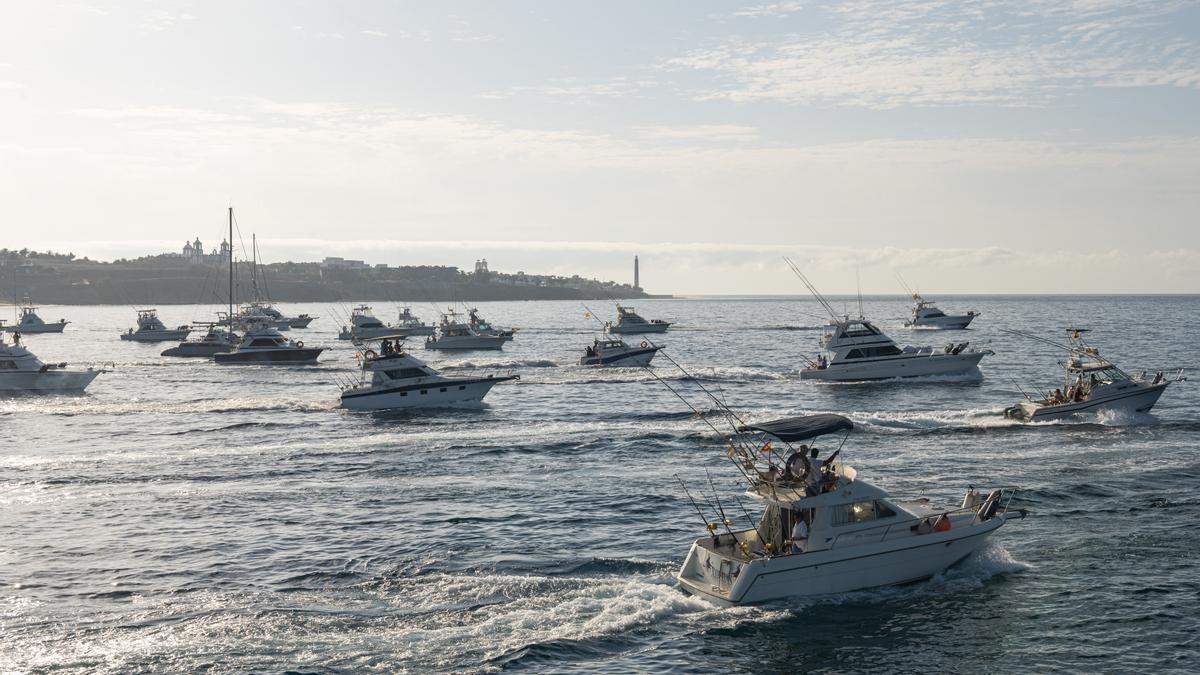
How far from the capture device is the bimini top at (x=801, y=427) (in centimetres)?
2534

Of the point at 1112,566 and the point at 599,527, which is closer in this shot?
the point at 1112,566

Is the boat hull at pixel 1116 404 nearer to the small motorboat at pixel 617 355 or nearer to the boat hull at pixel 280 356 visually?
the small motorboat at pixel 617 355

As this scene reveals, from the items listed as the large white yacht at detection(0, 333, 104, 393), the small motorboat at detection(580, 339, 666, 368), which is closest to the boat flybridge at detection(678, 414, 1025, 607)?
the large white yacht at detection(0, 333, 104, 393)

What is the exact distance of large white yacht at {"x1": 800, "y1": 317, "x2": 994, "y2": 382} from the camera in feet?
229

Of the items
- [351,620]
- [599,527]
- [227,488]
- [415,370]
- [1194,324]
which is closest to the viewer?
[351,620]

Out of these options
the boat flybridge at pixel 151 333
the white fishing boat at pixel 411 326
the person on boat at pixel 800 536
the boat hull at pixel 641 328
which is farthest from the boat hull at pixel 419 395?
the boat flybridge at pixel 151 333

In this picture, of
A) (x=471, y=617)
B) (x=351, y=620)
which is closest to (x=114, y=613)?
(x=351, y=620)

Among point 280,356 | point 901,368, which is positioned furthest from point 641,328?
point 901,368

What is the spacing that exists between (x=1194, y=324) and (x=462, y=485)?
532 feet

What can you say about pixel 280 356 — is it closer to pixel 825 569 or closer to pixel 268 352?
pixel 268 352

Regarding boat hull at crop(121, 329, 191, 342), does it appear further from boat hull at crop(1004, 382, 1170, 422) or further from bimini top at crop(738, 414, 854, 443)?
bimini top at crop(738, 414, 854, 443)

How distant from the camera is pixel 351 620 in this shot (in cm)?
2292

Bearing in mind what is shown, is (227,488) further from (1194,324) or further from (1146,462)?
(1194,324)

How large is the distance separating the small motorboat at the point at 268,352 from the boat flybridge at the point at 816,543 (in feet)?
244
